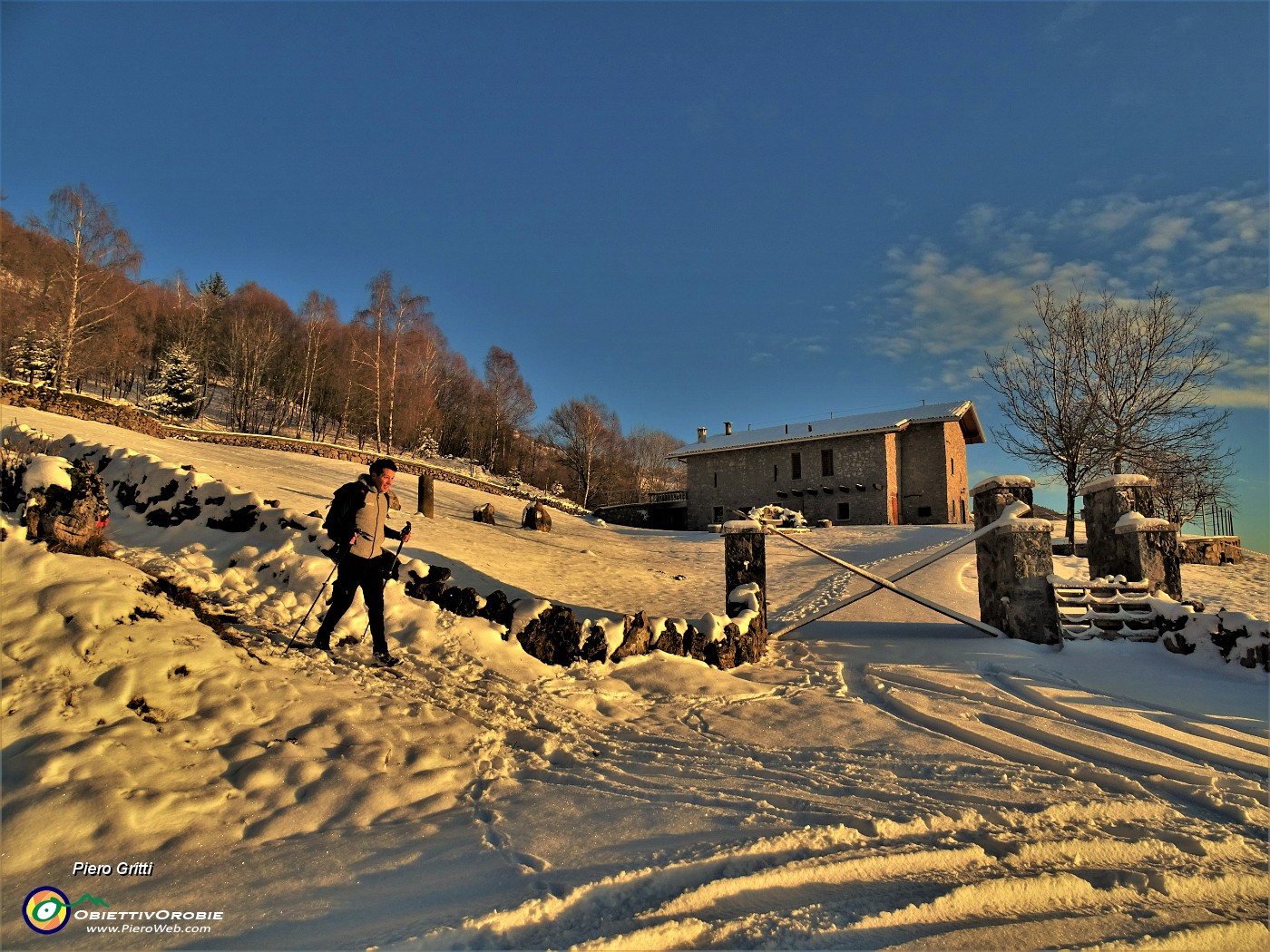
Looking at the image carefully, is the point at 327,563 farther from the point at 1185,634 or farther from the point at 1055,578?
the point at 1185,634

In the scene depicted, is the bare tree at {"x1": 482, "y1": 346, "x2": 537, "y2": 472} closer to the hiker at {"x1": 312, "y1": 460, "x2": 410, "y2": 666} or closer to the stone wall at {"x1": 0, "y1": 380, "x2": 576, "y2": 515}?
the stone wall at {"x1": 0, "y1": 380, "x2": 576, "y2": 515}

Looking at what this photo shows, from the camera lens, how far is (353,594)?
5.77 metres

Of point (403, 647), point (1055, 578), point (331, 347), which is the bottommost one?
point (403, 647)

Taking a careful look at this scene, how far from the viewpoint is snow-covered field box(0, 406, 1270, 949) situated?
8.25 feet

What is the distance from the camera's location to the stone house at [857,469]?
3428 cm

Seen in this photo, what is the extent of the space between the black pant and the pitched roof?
105 ft

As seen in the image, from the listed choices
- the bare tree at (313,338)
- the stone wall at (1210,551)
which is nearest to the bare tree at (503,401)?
the bare tree at (313,338)

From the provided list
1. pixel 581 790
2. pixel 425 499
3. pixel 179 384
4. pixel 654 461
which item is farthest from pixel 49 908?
pixel 654 461

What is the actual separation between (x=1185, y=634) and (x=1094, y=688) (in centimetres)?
207

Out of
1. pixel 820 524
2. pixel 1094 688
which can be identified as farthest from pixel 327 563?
pixel 820 524

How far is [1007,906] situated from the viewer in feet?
8.55

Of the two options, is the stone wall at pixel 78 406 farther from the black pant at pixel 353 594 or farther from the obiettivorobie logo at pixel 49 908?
the obiettivorobie logo at pixel 49 908

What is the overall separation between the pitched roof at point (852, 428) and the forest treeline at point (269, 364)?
13289mm

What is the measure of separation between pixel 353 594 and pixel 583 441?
50.0 meters
